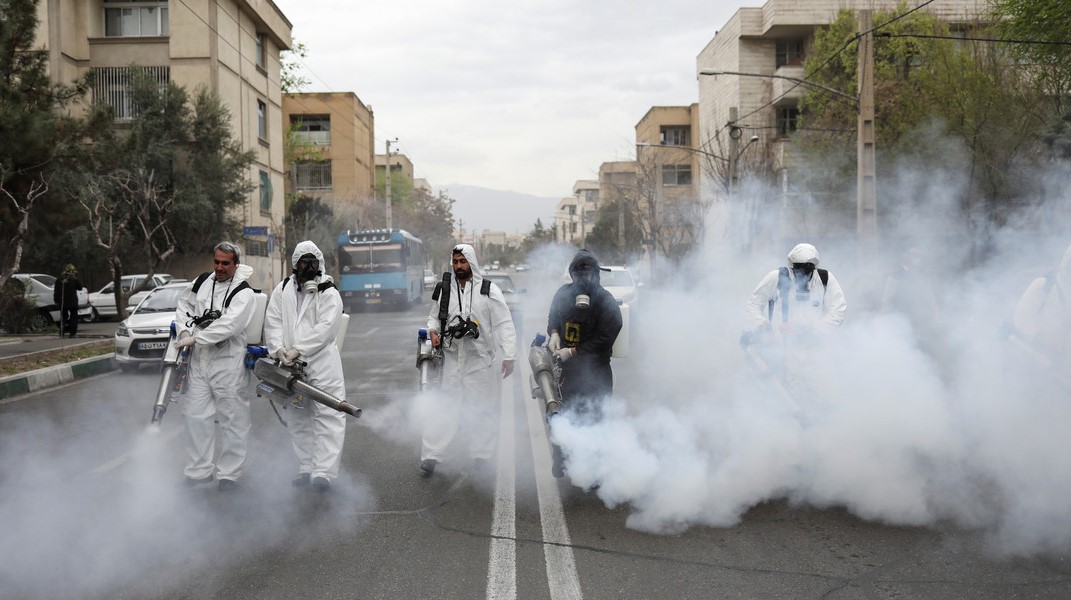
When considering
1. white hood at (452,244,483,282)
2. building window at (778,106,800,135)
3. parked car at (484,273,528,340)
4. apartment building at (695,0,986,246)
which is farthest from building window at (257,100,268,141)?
white hood at (452,244,483,282)

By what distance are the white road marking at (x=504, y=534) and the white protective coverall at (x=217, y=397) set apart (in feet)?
5.84

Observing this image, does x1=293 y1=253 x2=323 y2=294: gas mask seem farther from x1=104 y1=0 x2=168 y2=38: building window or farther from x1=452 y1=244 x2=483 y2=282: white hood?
x1=104 y1=0 x2=168 y2=38: building window

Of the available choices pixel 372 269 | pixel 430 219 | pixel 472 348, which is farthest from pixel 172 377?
pixel 430 219

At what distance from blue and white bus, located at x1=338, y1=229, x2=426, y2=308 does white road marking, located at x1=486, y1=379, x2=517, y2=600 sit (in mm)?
23918

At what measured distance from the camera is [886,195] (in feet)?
61.0

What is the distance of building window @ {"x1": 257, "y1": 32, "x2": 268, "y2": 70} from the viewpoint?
35.8 meters

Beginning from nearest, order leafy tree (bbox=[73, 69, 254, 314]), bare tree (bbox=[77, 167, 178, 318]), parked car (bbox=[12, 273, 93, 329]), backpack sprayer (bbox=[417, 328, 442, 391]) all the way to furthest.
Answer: backpack sprayer (bbox=[417, 328, 442, 391]) < bare tree (bbox=[77, 167, 178, 318]) < parked car (bbox=[12, 273, 93, 329]) < leafy tree (bbox=[73, 69, 254, 314])

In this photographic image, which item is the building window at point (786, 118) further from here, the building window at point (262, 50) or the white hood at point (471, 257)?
the white hood at point (471, 257)

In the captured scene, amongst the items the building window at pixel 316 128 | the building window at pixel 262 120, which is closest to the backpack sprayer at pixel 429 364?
the building window at pixel 262 120

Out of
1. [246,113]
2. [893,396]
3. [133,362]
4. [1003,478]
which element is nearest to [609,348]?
[893,396]

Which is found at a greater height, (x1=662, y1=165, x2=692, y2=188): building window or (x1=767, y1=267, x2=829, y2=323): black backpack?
(x1=662, y1=165, x2=692, y2=188): building window

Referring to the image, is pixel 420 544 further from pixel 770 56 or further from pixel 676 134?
pixel 676 134

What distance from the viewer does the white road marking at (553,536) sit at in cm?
402

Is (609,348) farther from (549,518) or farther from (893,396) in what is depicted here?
(893,396)
